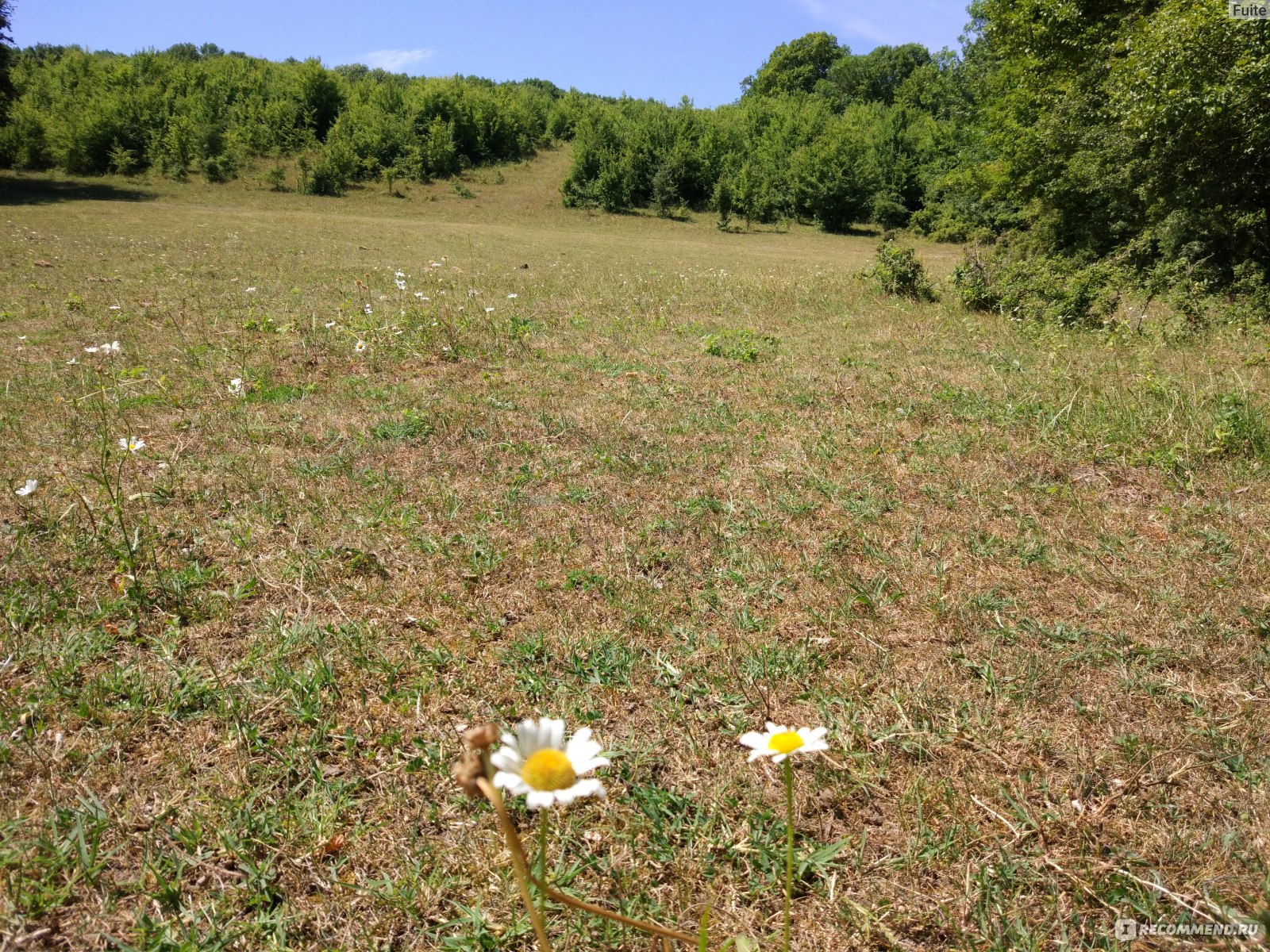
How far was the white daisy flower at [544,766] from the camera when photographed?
0.76 m

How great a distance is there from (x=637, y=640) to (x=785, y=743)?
1490 millimetres

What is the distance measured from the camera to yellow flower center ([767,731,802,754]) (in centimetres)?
98

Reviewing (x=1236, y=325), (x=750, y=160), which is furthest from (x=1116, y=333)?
(x=750, y=160)

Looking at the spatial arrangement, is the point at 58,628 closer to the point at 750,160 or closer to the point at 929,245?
the point at 929,245

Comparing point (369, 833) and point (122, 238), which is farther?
point (122, 238)

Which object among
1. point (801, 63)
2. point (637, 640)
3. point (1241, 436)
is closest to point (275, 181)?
point (637, 640)

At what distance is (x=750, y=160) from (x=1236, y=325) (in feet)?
108

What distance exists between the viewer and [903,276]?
9047 mm

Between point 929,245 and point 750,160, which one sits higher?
point 750,160

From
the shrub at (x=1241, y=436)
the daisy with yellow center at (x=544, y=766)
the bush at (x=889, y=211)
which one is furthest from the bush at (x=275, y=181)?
the daisy with yellow center at (x=544, y=766)

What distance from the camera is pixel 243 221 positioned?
18.0 metres

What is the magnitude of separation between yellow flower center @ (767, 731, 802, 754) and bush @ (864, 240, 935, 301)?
8938mm

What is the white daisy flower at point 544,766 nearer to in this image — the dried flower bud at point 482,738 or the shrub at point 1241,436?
the dried flower bud at point 482,738

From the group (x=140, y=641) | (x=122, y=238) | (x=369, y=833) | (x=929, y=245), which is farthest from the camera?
(x=929, y=245)
